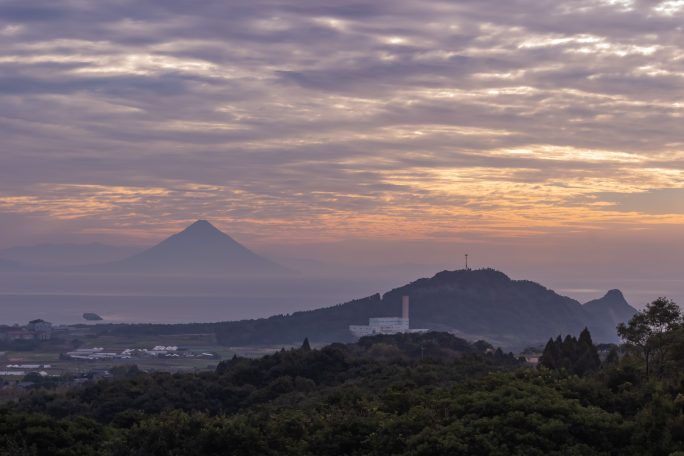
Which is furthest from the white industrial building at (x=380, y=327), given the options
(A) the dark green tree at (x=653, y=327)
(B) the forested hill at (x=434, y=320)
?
(A) the dark green tree at (x=653, y=327)

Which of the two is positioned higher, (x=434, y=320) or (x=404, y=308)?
(x=404, y=308)

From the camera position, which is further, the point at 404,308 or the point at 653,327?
the point at 404,308

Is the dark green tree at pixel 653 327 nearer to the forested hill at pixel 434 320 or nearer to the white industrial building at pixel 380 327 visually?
the white industrial building at pixel 380 327

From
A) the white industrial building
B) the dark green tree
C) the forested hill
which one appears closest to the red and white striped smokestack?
the forested hill

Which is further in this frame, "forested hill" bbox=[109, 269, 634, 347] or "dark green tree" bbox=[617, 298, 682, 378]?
"forested hill" bbox=[109, 269, 634, 347]

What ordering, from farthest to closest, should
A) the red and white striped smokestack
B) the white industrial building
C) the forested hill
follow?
1. the red and white striped smokestack
2. the forested hill
3. the white industrial building

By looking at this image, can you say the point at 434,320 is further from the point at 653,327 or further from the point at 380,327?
the point at 653,327

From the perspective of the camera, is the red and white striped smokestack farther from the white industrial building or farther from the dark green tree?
the dark green tree

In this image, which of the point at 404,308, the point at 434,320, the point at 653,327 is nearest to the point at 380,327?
the point at 404,308

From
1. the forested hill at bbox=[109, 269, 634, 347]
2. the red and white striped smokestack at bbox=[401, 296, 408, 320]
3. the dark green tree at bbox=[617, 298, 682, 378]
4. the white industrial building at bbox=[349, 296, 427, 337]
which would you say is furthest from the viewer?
the red and white striped smokestack at bbox=[401, 296, 408, 320]

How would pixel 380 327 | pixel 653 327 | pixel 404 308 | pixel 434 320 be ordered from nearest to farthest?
pixel 653 327 < pixel 380 327 < pixel 404 308 < pixel 434 320
